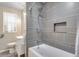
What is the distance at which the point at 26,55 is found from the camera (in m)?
1.58

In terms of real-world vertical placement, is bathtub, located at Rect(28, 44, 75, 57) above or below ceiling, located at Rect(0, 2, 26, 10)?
below

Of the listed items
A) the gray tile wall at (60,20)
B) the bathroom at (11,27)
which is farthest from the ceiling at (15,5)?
the gray tile wall at (60,20)

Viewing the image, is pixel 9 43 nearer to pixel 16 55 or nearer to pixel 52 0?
pixel 16 55

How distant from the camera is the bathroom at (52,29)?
157cm

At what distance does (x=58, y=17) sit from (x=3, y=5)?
1.07 metres

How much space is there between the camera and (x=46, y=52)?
5.57ft

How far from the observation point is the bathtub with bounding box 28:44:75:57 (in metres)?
1.59

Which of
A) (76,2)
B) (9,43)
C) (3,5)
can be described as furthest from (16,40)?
(76,2)

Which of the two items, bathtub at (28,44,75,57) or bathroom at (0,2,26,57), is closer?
bathroom at (0,2,26,57)

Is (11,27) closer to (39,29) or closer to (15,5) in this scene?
(15,5)

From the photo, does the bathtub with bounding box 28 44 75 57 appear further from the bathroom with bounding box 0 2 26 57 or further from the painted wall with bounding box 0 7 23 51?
the painted wall with bounding box 0 7 23 51

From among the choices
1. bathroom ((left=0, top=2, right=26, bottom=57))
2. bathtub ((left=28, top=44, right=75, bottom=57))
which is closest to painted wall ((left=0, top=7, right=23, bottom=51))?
bathroom ((left=0, top=2, right=26, bottom=57))

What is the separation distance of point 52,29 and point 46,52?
0.49 m

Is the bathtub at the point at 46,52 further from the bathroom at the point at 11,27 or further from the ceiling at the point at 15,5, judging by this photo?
the ceiling at the point at 15,5
